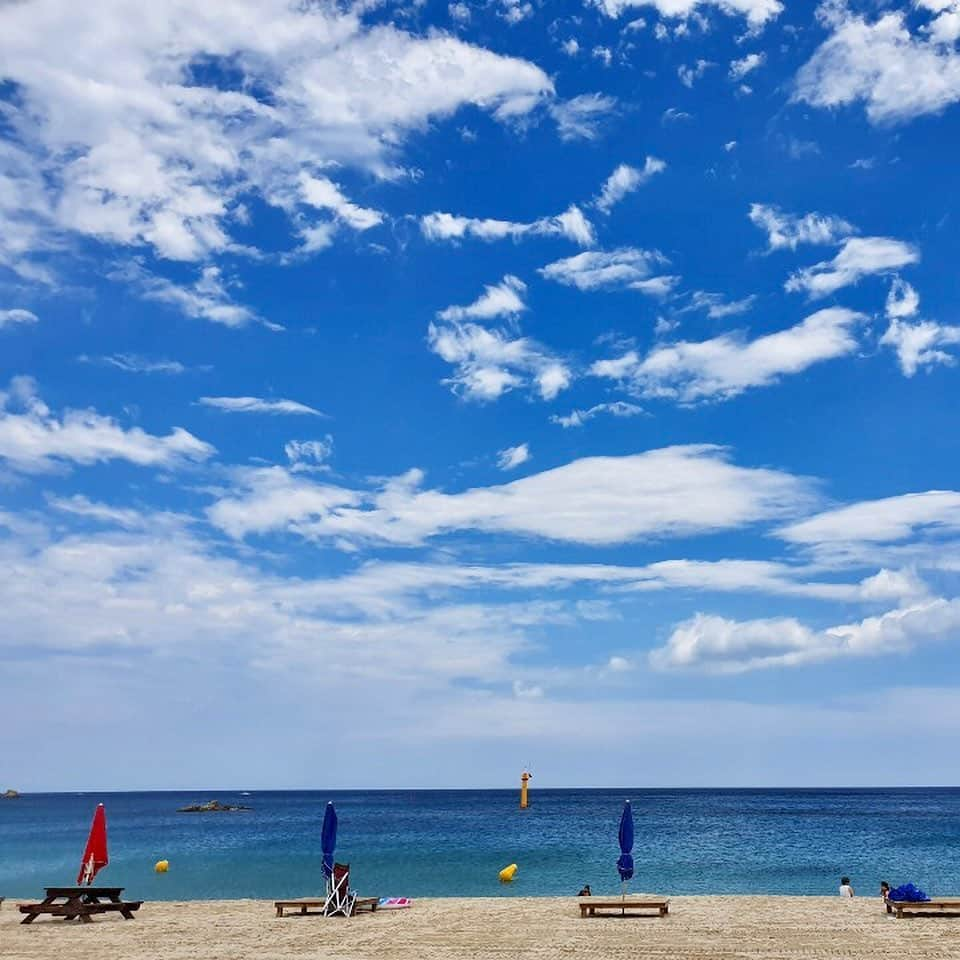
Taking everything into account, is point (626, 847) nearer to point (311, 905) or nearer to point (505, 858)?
point (311, 905)

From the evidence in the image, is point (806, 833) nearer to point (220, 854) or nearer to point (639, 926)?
point (220, 854)

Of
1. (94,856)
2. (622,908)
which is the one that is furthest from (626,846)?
(94,856)

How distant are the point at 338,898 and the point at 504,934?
5.38 m

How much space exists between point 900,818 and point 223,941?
111845 mm

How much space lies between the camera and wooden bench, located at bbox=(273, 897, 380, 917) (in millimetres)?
23297

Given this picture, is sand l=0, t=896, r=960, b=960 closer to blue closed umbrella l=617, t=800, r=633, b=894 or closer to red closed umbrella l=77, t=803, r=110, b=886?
red closed umbrella l=77, t=803, r=110, b=886

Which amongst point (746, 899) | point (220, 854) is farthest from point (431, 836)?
point (746, 899)

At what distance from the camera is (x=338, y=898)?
76.3 feet

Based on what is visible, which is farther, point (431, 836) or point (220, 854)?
point (431, 836)

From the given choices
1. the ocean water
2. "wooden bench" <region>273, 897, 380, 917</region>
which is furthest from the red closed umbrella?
the ocean water

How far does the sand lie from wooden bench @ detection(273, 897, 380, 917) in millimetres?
464

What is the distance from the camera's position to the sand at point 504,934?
1745 centimetres

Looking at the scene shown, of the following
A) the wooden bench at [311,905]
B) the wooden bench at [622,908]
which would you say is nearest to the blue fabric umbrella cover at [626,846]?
the wooden bench at [622,908]

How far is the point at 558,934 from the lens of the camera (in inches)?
773
